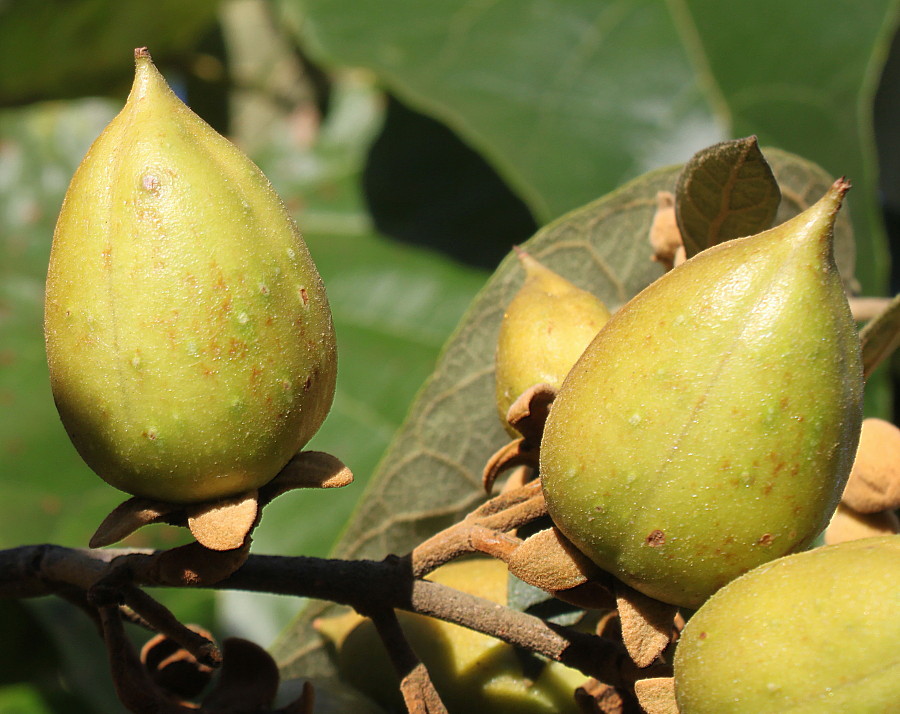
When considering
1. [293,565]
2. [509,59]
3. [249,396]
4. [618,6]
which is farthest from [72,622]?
[618,6]

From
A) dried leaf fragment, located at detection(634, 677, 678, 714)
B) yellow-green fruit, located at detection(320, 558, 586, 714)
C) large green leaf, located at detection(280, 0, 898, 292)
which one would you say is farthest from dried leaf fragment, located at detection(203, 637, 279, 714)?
large green leaf, located at detection(280, 0, 898, 292)

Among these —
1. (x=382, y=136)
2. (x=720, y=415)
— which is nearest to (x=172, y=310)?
(x=720, y=415)

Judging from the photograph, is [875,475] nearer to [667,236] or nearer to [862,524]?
[862,524]

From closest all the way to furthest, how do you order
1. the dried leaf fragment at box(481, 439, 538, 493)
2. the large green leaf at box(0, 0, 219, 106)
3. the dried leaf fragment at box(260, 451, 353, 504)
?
the dried leaf fragment at box(260, 451, 353, 504)
the dried leaf fragment at box(481, 439, 538, 493)
the large green leaf at box(0, 0, 219, 106)

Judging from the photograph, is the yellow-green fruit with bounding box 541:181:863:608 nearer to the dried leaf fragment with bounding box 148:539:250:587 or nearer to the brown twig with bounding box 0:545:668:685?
the brown twig with bounding box 0:545:668:685

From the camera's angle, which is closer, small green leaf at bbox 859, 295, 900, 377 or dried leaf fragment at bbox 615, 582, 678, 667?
dried leaf fragment at bbox 615, 582, 678, 667

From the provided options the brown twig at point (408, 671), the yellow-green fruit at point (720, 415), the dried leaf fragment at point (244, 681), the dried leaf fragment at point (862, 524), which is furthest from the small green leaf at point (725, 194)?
the dried leaf fragment at point (244, 681)

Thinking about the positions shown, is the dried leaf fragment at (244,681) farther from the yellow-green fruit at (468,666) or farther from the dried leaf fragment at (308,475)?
the dried leaf fragment at (308,475)
